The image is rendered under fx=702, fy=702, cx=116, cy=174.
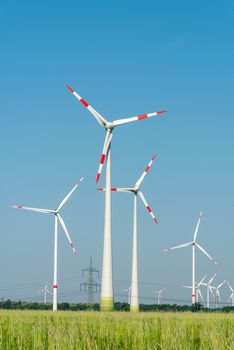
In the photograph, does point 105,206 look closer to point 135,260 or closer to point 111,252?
point 111,252

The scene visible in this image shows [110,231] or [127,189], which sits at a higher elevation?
[127,189]

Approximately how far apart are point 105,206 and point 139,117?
9.03m

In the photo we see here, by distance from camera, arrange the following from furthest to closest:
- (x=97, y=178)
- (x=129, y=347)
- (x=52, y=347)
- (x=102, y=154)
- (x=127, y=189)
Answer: (x=127, y=189)
(x=102, y=154)
(x=97, y=178)
(x=129, y=347)
(x=52, y=347)

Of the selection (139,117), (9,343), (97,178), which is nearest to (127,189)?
(139,117)

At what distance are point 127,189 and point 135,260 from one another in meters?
10.6

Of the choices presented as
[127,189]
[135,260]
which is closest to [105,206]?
[135,260]

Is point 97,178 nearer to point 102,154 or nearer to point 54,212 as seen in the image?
point 102,154

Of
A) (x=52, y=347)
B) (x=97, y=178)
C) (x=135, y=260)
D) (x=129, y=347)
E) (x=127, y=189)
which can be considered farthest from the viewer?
(x=127, y=189)

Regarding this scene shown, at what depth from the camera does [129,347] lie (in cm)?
1563

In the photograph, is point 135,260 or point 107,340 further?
point 135,260

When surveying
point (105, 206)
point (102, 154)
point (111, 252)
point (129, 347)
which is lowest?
point (129, 347)

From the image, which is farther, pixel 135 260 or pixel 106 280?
pixel 135 260

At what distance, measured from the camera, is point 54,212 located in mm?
85062

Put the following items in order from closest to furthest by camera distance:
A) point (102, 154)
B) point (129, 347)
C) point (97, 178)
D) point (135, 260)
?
point (129, 347) → point (97, 178) → point (102, 154) → point (135, 260)
